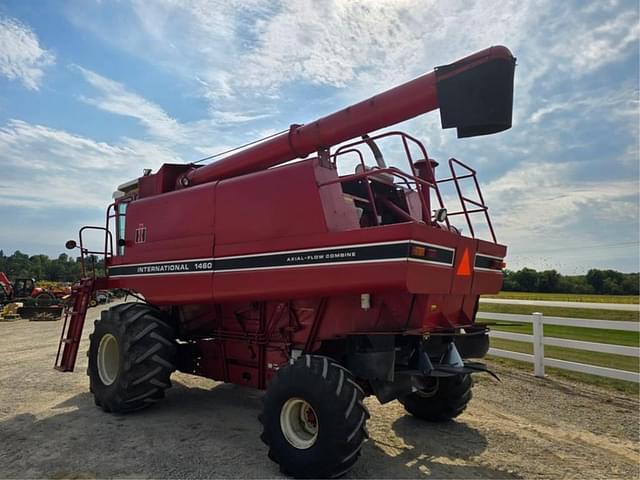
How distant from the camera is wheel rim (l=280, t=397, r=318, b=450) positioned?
14.5ft

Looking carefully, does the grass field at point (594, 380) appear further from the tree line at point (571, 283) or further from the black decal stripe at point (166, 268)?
the tree line at point (571, 283)

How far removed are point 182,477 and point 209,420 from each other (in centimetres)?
175

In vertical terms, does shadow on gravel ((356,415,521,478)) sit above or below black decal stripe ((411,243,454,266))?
below

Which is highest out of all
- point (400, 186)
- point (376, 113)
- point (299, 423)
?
point (376, 113)

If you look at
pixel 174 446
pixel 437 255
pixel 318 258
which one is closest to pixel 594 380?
pixel 437 255

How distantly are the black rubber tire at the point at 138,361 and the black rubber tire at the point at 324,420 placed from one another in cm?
224

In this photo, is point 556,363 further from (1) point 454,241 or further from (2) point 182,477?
(2) point 182,477

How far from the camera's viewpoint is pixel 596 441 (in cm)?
530

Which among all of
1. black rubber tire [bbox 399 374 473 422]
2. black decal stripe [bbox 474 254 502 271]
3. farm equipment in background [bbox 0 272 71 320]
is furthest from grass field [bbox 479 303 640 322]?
farm equipment in background [bbox 0 272 71 320]

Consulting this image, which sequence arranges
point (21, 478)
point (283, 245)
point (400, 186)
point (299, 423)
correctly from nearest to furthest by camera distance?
point (21, 478) < point (299, 423) < point (283, 245) < point (400, 186)

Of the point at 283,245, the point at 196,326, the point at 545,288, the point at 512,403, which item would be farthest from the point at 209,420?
the point at 545,288

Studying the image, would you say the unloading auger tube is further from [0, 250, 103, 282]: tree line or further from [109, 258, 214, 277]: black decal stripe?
[0, 250, 103, 282]: tree line

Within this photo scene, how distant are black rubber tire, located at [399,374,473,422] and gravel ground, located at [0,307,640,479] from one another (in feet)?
0.51

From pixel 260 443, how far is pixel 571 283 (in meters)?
43.8
